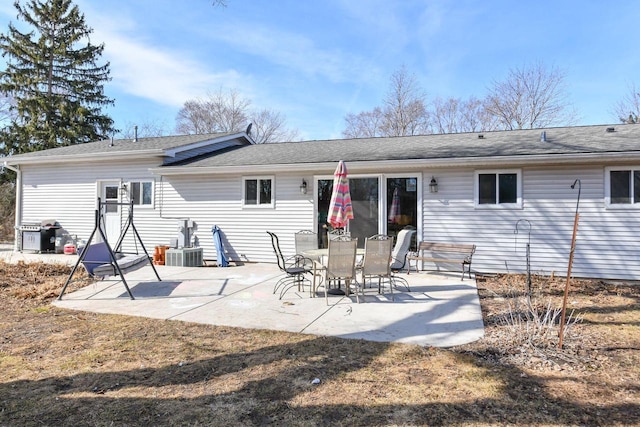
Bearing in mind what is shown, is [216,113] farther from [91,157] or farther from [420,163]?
[420,163]

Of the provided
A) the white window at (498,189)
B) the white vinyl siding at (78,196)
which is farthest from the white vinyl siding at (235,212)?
the white window at (498,189)

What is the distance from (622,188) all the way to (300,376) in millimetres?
7504

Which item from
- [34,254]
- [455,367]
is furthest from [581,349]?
[34,254]

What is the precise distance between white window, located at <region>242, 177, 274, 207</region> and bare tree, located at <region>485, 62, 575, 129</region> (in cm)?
1912

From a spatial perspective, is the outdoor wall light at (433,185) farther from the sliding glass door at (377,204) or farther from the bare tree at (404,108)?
the bare tree at (404,108)

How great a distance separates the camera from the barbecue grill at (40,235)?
11.4 meters

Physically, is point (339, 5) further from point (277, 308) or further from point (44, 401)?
point (44, 401)

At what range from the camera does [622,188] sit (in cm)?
729

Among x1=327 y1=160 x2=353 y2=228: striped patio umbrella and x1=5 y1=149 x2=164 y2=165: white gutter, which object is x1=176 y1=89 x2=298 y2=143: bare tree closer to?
x1=5 y1=149 x2=164 y2=165: white gutter

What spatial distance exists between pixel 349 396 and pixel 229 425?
2.85ft

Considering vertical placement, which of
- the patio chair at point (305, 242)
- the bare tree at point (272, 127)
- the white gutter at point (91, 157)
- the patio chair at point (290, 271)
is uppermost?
the bare tree at point (272, 127)

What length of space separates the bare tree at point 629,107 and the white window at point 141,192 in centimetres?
2413

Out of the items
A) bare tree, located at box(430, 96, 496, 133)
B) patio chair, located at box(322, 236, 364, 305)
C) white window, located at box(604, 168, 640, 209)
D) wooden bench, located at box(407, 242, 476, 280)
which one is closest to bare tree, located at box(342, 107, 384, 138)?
bare tree, located at box(430, 96, 496, 133)

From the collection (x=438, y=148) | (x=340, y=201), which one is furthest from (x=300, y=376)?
(x=438, y=148)
